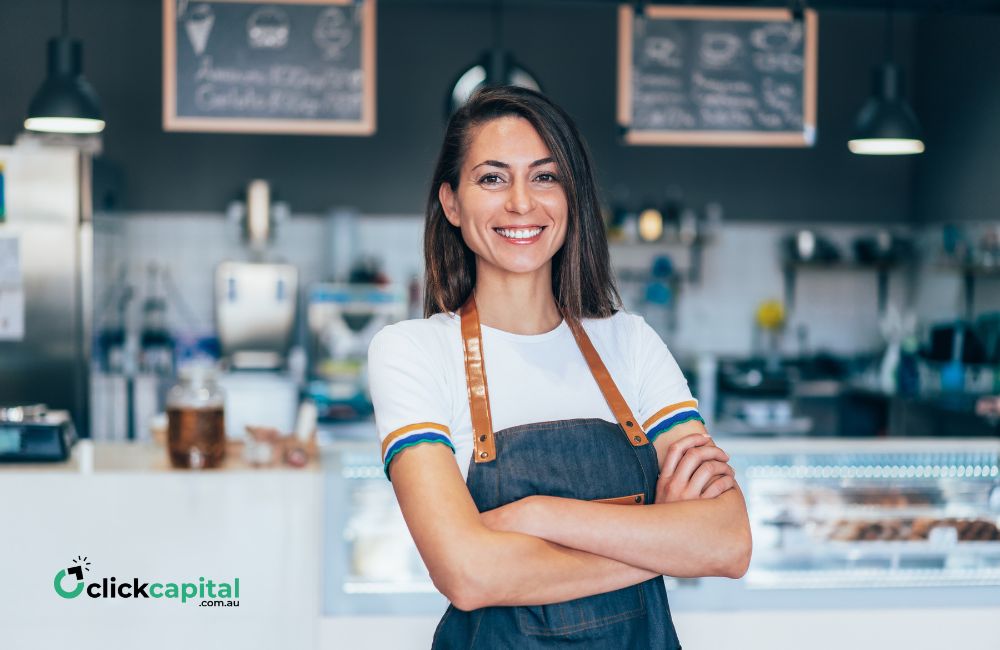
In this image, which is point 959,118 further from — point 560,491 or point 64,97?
point 560,491

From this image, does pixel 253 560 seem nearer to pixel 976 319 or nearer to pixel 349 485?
pixel 349 485

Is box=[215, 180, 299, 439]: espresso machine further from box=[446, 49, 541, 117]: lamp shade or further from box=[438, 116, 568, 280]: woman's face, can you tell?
box=[438, 116, 568, 280]: woman's face

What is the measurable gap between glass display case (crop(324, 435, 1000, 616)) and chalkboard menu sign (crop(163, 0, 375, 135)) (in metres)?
1.71

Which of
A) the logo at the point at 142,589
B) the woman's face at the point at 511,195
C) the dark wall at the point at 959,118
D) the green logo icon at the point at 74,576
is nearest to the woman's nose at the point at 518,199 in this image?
the woman's face at the point at 511,195

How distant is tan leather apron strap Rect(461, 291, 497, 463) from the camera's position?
5.00 ft

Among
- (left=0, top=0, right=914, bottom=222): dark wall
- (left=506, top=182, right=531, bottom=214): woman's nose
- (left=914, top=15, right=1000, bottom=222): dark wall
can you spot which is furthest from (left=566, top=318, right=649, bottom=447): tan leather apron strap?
(left=914, top=15, right=1000, bottom=222): dark wall

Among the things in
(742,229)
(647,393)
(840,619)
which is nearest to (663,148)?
(742,229)

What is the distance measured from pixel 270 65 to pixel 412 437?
3.09 metres

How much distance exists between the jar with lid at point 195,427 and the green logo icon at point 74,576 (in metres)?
0.35

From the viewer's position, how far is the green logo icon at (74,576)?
8.95ft

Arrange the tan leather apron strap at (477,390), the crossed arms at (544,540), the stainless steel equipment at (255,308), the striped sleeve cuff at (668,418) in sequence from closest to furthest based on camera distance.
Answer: the crossed arms at (544,540) → the tan leather apron strap at (477,390) → the striped sleeve cuff at (668,418) → the stainless steel equipment at (255,308)

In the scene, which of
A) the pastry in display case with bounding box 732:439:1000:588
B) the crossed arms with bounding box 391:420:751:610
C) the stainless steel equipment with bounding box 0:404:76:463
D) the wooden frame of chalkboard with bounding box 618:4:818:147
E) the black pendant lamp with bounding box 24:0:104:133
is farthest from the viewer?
the wooden frame of chalkboard with bounding box 618:4:818:147

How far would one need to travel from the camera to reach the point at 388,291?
642 centimetres

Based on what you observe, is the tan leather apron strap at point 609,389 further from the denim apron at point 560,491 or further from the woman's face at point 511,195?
the woman's face at point 511,195
